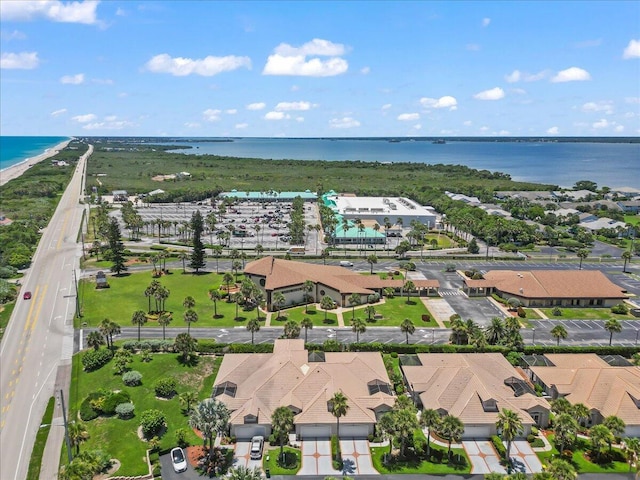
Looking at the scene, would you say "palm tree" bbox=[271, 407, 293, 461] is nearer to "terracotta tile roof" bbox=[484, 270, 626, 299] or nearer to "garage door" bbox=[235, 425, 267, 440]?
"garage door" bbox=[235, 425, 267, 440]

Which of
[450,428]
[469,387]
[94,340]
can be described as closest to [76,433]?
[94,340]

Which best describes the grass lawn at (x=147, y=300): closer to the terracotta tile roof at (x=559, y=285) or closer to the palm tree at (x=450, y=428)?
the palm tree at (x=450, y=428)

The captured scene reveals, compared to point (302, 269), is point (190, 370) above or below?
below

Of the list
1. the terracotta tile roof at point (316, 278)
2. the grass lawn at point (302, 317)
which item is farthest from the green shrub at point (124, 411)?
the terracotta tile roof at point (316, 278)

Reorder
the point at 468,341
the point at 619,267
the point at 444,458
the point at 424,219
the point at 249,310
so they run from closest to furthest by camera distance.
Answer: the point at 444,458, the point at 468,341, the point at 249,310, the point at 619,267, the point at 424,219

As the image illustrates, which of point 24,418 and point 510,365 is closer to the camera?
point 24,418

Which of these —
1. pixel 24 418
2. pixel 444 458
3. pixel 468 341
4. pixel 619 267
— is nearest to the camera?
pixel 444 458

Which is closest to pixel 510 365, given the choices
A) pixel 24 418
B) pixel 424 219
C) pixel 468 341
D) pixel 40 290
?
pixel 468 341

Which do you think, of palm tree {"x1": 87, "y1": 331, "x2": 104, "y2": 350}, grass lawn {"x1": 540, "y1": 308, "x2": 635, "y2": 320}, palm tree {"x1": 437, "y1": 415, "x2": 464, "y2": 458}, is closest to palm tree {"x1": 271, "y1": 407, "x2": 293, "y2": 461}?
palm tree {"x1": 437, "y1": 415, "x2": 464, "y2": 458}

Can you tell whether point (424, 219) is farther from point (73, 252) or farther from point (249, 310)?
point (73, 252)
